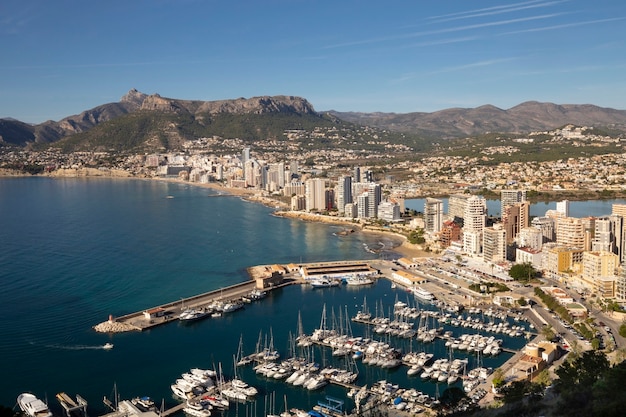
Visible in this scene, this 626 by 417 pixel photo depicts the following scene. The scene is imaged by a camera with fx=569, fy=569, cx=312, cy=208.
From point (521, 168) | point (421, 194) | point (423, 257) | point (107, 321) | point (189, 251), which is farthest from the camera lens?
point (521, 168)

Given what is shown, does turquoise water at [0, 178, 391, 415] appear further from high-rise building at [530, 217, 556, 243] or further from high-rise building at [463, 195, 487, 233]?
high-rise building at [530, 217, 556, 243]

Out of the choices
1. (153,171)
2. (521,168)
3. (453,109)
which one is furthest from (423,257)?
(453,109)

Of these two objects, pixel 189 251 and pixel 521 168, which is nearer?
pixel 189 251

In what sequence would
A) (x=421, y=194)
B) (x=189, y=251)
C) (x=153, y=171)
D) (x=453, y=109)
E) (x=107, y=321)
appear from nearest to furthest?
1. (x=107, y=321)
2. (x=189, y=251)
3. (x=421, y=194)
4. (x=153, y=171)
5. (x=453, y=109)

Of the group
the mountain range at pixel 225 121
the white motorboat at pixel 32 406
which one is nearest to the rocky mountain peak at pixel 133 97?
the mountain range at pixel 225 121

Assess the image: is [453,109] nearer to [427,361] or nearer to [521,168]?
[521,168]

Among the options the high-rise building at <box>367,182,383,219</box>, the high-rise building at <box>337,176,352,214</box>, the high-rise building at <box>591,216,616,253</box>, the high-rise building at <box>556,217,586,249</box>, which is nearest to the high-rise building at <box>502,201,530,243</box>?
the high-rise building at <box>556,217,586,249</box>

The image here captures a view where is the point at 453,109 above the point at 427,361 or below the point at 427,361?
above
